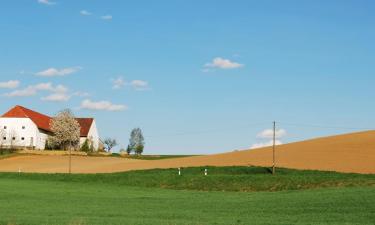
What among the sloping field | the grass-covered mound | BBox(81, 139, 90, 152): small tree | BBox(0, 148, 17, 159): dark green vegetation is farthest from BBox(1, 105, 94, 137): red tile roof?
the grass-covered mound

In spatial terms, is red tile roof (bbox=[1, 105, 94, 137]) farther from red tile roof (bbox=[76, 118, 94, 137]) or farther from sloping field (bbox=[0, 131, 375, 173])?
sloping field (bbox=[0, 131, 375, 173])

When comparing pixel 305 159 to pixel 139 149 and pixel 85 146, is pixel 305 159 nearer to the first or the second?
pixel 85 146

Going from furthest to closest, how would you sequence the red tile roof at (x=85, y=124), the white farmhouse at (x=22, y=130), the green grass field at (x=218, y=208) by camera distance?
the red tile roof at (x=85, y=124) < the white farmhouse at (x=22, y=130) < the green grass field at (x=218, y=208)

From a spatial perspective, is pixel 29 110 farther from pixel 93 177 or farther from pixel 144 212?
pixel 144 212

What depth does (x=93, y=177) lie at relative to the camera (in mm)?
67812

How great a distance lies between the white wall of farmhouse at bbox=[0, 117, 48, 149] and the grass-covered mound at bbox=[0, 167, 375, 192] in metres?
62.4

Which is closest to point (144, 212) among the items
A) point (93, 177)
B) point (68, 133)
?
point (93, 177)

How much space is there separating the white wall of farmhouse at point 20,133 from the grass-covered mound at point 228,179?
6243 cm

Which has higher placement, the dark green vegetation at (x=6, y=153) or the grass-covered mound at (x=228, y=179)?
the dark green vegetation at (x=6, y=153)

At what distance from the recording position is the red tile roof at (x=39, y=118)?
461 feet

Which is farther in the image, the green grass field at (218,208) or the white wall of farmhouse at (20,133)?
the white wall of farmhouse at (20,133)

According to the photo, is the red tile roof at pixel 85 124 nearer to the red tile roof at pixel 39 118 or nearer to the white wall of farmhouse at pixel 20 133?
the red tile roof at pixel 39 118

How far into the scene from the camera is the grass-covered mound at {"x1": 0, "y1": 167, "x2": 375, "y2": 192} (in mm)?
52406

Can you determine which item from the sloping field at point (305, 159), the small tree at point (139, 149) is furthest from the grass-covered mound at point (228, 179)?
the small tree at point (139, 149)
